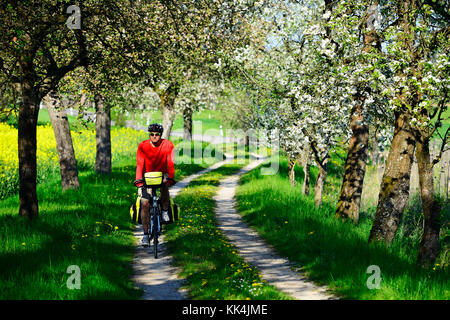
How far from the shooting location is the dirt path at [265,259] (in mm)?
8439

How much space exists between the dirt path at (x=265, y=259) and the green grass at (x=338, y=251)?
29 centimetres

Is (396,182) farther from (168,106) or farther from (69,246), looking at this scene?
(168,106)

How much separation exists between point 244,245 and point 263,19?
876 centimetres

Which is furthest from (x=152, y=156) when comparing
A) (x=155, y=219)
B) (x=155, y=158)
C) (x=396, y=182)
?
(x=396, y=182)

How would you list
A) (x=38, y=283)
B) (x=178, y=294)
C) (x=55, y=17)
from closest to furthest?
1. (x=38, y=283)
2. (x=178, y=294)
3. (x=55, y=17)

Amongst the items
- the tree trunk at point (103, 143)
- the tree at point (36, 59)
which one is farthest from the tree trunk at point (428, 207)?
the tree trunk at point (103, 143)

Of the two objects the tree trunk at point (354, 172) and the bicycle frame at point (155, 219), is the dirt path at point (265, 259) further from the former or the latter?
the tree trunk at point (354, 172)

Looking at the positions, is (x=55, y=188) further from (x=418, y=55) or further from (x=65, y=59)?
(x=418, y=55)

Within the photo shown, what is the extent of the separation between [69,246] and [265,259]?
186 inches

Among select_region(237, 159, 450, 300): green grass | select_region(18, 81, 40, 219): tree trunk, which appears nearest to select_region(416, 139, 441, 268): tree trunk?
select_region(237, 159, 450, 300): green grass

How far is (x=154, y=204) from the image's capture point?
1068 centimetres

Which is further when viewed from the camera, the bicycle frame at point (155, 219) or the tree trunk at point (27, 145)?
the tree trunk at point (27, 145)
